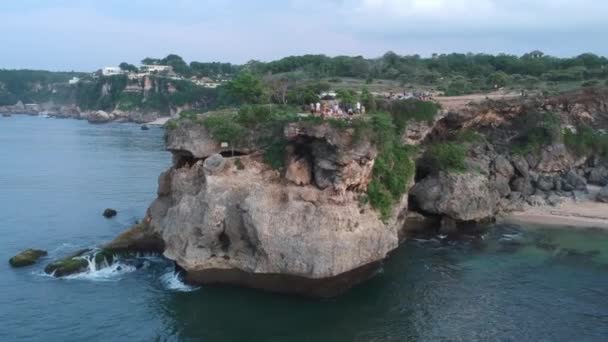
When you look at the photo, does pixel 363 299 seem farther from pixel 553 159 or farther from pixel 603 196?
pixel 553 159

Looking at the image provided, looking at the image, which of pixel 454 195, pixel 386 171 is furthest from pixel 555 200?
pixel 386 171

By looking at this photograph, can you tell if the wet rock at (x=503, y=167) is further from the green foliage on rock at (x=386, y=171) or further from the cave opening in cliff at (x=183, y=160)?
the cave opening in cliff at (x=183, y=160)

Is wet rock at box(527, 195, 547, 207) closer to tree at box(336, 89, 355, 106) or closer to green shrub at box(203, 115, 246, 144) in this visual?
tree at box(336, 89, 355, 106)

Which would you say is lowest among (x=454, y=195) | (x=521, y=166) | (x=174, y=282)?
(x=174, y=282)

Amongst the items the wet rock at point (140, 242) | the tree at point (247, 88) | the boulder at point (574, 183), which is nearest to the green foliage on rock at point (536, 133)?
the boulder at point (574, 183)

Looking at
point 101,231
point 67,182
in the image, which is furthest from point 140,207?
point 67,182

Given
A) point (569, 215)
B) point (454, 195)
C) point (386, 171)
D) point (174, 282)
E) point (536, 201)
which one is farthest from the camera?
point (536, 201)

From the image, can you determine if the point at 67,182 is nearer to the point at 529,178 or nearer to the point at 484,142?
the point at 484,142

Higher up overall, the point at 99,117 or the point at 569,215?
the point at 99,117
